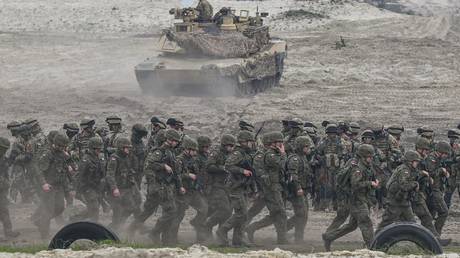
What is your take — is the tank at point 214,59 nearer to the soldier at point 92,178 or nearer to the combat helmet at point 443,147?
the soldier at point 92,178

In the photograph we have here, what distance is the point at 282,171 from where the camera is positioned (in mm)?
15312

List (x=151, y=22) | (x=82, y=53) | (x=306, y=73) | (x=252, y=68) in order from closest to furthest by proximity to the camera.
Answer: (x=252, y=68) < (x=306, y=73) < (x=82, y=53) < (x=151, y=22)

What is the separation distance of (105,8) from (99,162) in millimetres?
27852

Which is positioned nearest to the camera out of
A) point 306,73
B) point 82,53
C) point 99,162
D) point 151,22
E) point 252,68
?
point 99,162

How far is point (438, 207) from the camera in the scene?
15055 millimetres

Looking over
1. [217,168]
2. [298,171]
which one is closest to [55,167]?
[217,168]

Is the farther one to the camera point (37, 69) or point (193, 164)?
point (37, 69)

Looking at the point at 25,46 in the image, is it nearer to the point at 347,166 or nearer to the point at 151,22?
the point at 151,22

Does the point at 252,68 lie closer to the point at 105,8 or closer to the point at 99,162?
the point at 99,162

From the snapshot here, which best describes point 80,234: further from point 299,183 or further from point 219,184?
point 299,183

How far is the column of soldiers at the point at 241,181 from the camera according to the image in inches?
572

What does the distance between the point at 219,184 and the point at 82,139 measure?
2977 mm

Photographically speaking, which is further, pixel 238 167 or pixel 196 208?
pixel 196 208

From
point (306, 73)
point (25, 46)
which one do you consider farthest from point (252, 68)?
point (25, 46)
